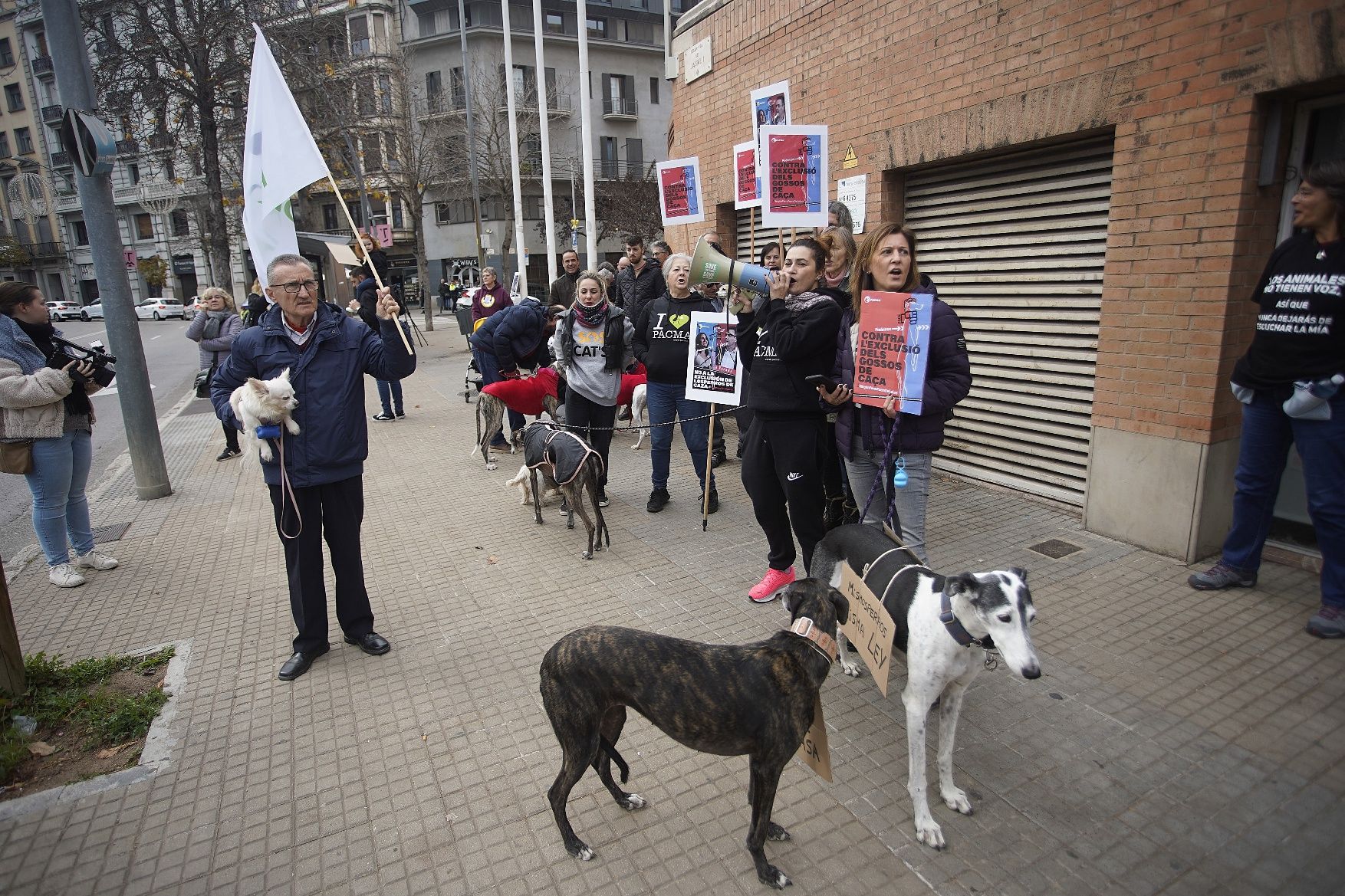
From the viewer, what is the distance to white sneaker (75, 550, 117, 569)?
5.53 metres

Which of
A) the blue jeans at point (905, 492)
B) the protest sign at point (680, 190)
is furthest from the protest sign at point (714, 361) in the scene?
the blue jeans at point (905, 492)

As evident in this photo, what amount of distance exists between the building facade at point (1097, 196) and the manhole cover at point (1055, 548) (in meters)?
0.32

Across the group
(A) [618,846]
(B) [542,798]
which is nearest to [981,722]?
(A) [618,846]

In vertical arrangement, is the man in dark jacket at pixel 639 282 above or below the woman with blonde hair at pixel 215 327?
above

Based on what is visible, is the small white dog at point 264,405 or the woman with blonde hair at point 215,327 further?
the woman with blonde hair at point 215,327

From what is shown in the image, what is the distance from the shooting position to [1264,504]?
4191 millimetres

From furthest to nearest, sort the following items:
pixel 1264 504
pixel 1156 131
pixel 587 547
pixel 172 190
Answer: pixel 172 190 → pixel 587 547 → pixel 1156 131 → pixel 1264 504

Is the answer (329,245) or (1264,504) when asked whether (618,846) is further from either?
(329,245)

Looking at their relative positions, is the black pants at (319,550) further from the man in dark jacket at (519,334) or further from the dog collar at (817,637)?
the man in dark jacket at (519,334)

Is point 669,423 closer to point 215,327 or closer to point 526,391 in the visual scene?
point 526,391

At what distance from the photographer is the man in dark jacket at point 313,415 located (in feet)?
12.5

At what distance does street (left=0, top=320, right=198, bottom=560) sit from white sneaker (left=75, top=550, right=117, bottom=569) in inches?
49.5

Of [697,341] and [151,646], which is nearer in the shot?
[151,646]

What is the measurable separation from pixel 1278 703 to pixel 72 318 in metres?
58.0
